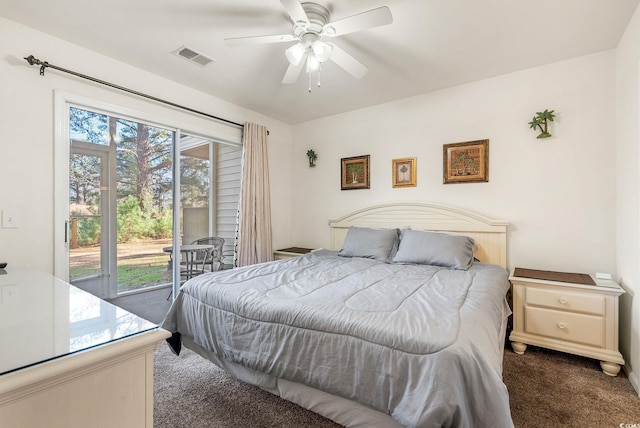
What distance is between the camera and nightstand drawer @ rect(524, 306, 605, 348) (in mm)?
2113

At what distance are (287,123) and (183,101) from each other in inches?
64.0

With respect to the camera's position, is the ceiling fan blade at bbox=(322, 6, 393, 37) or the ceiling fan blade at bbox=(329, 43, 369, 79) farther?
the ceiling fan blade at bbox=(329, 43, 369, 79)

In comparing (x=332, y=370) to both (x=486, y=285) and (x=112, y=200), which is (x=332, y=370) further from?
(x=112, y=200)

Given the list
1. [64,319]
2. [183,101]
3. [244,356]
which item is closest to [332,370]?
[244,356]

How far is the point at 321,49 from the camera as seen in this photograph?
1.99m

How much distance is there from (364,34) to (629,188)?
2.19 m

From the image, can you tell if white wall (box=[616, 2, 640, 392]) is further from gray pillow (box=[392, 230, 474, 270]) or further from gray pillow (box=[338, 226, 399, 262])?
gray pillow (box=[338, 226, 399, 262])

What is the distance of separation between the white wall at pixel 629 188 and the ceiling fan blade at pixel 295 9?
2143 mm

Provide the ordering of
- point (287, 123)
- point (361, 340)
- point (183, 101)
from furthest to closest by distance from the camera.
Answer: point (287, 123) < point (183, 101) < point (361, 340)

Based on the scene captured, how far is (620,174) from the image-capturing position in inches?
91.1

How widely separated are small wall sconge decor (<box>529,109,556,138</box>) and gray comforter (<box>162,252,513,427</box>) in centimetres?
139

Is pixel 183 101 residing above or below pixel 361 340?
above

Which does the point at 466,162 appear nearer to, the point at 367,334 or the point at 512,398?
the point at 512,398

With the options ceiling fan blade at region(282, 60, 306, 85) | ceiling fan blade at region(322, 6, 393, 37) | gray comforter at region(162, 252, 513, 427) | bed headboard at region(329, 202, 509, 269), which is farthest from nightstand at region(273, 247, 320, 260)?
ceiling fan blade at region(322, 6, 393, 37)
